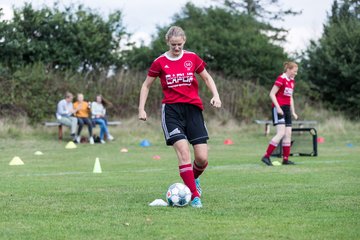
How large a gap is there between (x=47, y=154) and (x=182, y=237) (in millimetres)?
14523

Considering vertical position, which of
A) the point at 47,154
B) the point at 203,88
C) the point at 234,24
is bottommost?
the point at 47,154

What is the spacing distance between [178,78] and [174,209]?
1.54 metres

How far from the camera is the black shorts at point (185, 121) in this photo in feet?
27.3

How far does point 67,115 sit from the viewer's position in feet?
81.4

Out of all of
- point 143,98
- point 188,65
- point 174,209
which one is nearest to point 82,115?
point 143,98

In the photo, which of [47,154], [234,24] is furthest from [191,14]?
[47,154]

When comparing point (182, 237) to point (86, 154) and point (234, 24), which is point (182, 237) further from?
point (234, 24)

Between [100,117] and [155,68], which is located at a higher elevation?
[155,68]

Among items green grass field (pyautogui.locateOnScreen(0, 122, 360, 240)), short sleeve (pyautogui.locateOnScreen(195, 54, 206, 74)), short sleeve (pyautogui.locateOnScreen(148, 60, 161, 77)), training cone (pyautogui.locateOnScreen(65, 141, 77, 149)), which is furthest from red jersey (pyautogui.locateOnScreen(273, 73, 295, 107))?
training cone (pyautogui.locateOnScreen(65, 141, 77, 149))

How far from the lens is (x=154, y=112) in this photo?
30469 mm

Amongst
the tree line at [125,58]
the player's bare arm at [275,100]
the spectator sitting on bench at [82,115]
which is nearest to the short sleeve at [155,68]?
the player's bare arm at [275,100]

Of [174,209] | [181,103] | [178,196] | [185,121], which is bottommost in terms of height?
[174,209]

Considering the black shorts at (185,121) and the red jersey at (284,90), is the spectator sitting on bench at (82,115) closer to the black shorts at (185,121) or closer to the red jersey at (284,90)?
the red jersey at (284,90)

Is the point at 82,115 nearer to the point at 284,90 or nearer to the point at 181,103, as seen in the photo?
the point at 284,90
